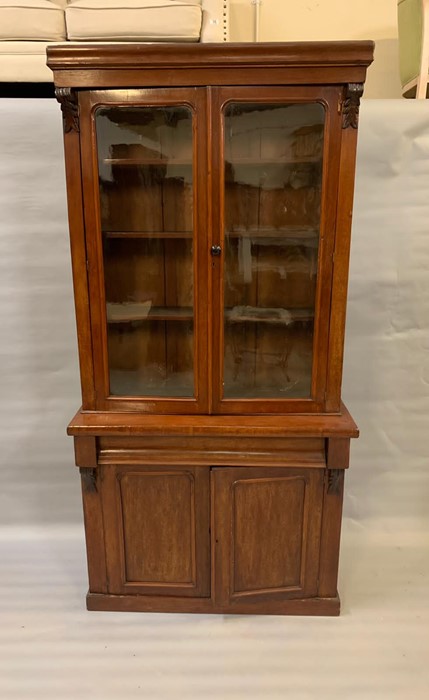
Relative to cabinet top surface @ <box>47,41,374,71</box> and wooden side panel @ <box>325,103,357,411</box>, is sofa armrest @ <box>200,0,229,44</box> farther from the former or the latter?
wooden side panel @ <box>325,103,357,411</box>

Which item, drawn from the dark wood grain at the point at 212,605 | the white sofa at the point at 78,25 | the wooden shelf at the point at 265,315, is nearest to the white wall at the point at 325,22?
the white sofa at the point at 78,25

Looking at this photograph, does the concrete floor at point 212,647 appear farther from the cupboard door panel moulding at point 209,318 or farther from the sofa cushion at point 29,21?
the sofa cushion at point 29,21

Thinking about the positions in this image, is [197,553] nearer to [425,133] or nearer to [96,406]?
[96,406]

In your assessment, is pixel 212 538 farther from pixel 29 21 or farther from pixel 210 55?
pixel 29 21

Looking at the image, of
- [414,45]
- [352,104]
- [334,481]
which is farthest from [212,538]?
[414,45]

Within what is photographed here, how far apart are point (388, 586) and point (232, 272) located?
4.09ft

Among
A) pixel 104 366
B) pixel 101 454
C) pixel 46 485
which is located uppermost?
pixel 104 366

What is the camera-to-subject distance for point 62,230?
6.15 feet

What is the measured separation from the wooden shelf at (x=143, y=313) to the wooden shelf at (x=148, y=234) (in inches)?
7.9

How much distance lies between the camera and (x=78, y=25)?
6.15 ft

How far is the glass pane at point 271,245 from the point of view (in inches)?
55.6

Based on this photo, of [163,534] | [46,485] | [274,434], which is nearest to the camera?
[274,434]

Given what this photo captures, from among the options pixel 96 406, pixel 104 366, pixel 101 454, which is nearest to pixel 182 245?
pixel 104 366

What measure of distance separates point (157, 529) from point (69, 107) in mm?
1260
